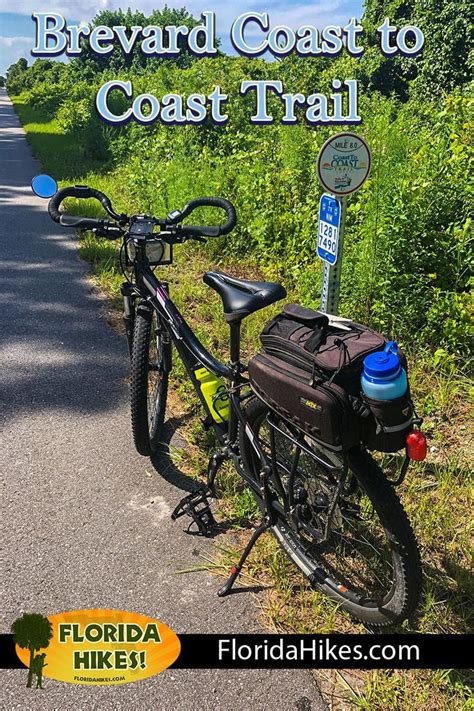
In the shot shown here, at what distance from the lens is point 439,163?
12.0 feet

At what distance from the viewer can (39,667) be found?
6.53ft

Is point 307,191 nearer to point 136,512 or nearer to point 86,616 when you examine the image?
point 136,512

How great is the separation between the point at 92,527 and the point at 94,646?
0.64 m

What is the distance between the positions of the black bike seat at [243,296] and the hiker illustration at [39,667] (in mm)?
1501

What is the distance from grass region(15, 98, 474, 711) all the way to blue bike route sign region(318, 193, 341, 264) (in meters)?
1.16

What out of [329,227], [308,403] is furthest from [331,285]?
[308,403]

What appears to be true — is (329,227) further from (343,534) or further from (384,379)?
(343,534)

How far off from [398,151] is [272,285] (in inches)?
98.6

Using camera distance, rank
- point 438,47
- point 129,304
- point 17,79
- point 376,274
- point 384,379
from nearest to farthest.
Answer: point 384,379, point 129,304, point 376,274, point 438,47, point 17,79

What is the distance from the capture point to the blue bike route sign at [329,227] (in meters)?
2.58

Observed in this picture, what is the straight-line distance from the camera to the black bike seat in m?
2.22

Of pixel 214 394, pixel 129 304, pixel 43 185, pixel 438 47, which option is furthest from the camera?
pixel 438 47

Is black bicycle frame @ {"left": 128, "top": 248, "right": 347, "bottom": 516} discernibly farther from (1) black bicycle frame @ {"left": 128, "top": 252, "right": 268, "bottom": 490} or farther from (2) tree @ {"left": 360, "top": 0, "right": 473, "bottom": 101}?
(2) tree @ {"left": 360, "top": 0, "right": 473, "bottom": 101}

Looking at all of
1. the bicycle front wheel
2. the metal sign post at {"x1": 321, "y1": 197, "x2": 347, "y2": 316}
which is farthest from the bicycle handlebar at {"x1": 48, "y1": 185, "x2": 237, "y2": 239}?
the metal sign post at {"x1": 321, "y1": 197, "x2": 347, "y2": 316}
